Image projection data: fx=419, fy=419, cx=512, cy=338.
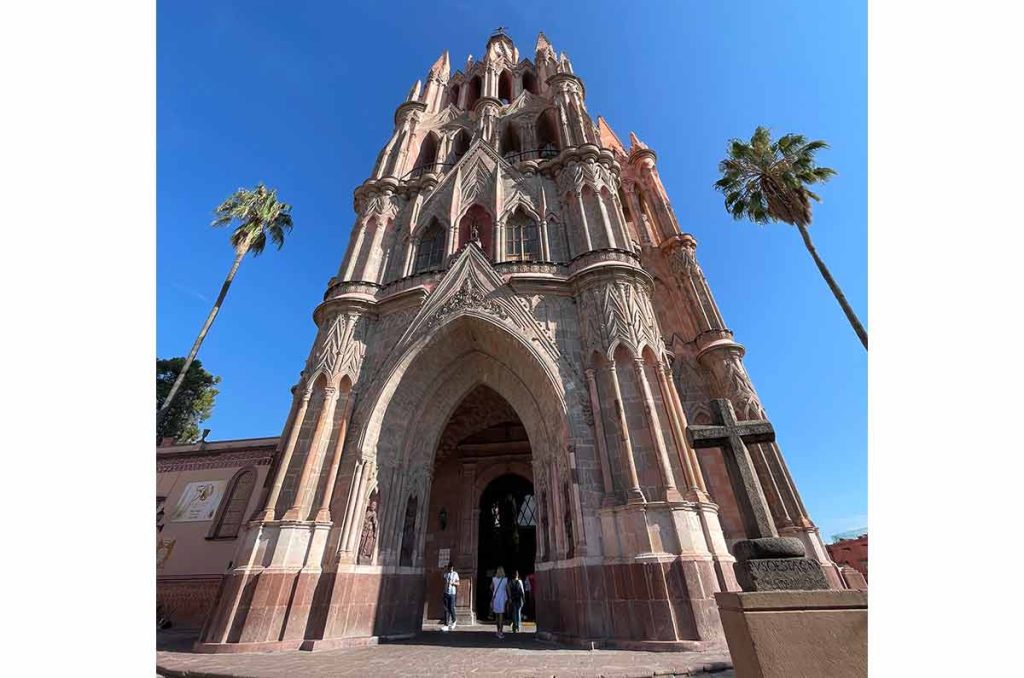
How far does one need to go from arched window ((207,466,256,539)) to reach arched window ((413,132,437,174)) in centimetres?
1669

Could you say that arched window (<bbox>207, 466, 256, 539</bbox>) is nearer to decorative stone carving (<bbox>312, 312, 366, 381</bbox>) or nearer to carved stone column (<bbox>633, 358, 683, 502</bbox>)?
decorative stone carving (<bbox>312, 312, 366, 381</bbox>)

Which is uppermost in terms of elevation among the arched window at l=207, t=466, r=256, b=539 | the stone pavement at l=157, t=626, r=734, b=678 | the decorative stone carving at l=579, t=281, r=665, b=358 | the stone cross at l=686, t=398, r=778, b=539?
the decorative stone carving at l=579, t=281, r=665, b=358

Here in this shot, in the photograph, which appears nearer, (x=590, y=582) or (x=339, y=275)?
(x=590, y=582)

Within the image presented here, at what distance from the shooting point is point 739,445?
475 centimetres

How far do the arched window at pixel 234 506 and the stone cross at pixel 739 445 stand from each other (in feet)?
63.5

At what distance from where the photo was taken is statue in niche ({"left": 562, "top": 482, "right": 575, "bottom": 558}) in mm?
9562

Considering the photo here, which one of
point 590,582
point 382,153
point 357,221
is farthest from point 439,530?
point 382,153

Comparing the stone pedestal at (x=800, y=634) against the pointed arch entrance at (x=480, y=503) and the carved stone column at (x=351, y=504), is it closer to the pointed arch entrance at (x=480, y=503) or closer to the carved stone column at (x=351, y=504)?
the carved stone column at (x=351, y=504)

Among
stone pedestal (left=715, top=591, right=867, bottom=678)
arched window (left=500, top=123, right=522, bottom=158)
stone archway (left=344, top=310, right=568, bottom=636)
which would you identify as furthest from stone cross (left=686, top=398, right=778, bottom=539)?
arched window (left=500, top=123, right=522, bottom=158)

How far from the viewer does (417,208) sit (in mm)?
17250

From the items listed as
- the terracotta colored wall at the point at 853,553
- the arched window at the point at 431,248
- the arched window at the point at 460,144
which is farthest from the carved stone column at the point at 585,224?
the terracotta colored wall at the point at 853,553

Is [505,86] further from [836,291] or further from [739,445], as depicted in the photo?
[739,445]

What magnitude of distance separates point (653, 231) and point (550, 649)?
657 inches

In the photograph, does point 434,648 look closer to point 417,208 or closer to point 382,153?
point 417,208
